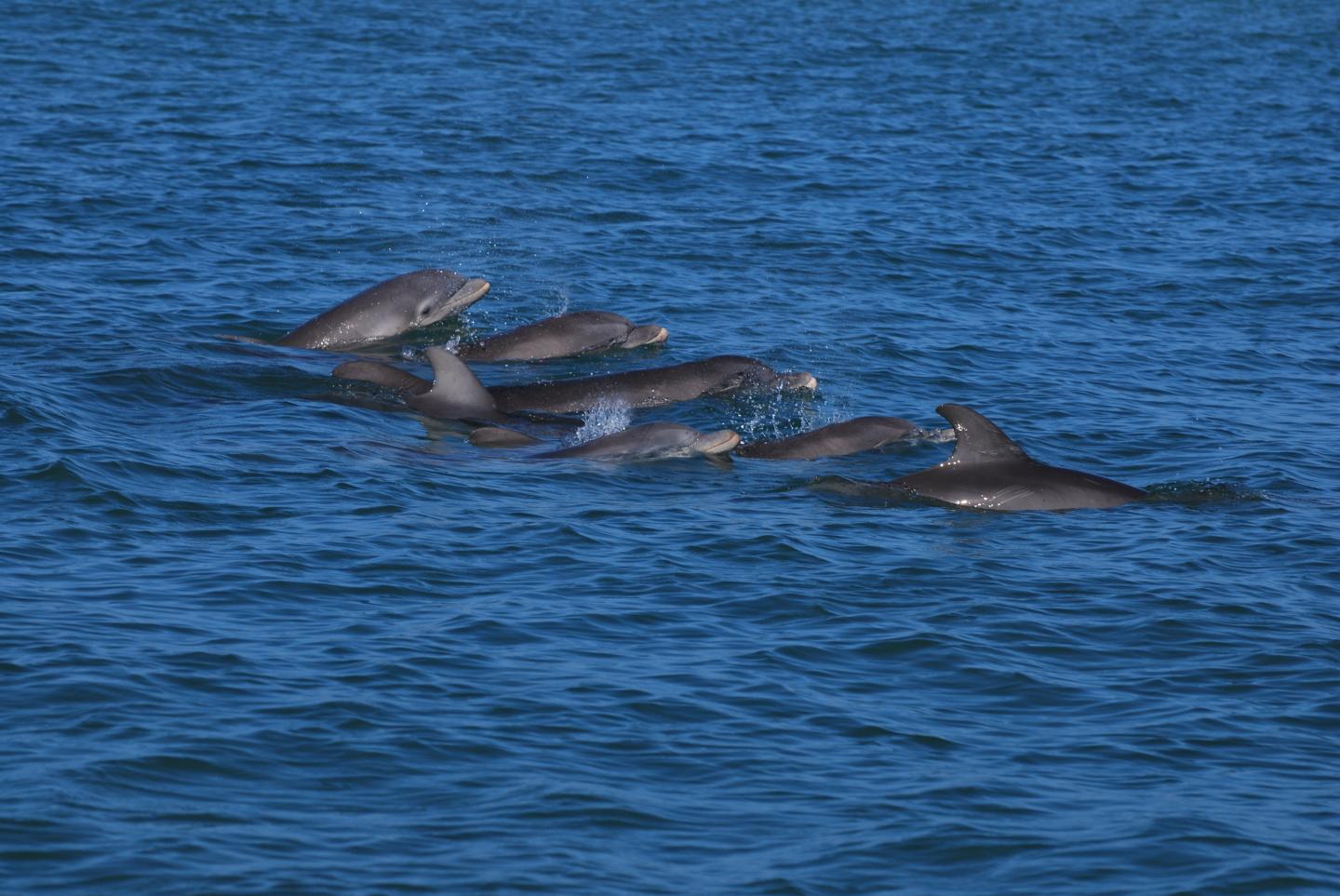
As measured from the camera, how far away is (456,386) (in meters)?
19.5

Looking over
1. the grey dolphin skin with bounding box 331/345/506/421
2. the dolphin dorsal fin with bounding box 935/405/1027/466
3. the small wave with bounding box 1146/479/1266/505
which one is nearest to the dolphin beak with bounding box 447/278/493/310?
the grey dolphin skin with bounding box 331/345/506/421

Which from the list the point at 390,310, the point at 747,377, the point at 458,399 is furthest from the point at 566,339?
the point at 458,399

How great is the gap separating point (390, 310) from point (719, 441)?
6489 mm

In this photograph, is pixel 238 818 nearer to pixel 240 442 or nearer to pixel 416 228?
pixel 240 442

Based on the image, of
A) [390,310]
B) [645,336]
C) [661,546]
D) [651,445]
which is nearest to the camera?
[661,546]

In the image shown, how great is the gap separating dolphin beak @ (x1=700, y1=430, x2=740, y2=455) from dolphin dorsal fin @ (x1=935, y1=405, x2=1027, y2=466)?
7.29 feet

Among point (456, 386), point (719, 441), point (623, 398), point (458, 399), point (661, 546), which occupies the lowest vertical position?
point (661, 546)

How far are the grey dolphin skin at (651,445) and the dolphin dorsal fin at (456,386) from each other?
1.52 meters

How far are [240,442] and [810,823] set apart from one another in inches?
363

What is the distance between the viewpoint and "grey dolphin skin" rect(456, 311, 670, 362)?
22922mm

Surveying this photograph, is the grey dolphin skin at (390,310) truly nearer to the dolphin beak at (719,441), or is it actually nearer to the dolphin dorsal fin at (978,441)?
the dolphin beak at (719,441)

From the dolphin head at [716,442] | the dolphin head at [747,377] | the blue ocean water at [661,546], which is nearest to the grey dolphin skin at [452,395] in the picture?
the blue ocean water at [661,546]

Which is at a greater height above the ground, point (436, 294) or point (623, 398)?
point (436, 294)

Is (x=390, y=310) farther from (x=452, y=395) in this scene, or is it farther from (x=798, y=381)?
(x=798, y=381)
